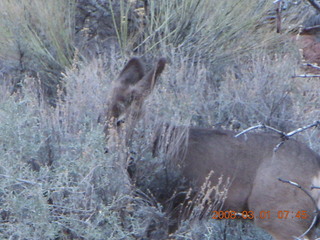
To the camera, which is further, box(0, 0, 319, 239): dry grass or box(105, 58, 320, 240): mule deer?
box(105, 58, 320, 240): mule deer

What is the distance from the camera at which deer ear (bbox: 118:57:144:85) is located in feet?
23.3

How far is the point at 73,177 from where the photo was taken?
5.37 m

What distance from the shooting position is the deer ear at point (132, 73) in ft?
23.3

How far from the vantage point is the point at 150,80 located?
6688mm

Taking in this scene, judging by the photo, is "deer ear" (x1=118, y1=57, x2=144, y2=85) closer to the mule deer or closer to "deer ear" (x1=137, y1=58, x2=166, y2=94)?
"deer ear" (x1=137, y1=58, x2=166, y2=94)

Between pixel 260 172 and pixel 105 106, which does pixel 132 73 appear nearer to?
pixel 105 106

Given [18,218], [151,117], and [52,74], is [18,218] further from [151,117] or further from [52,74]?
[52,74]
